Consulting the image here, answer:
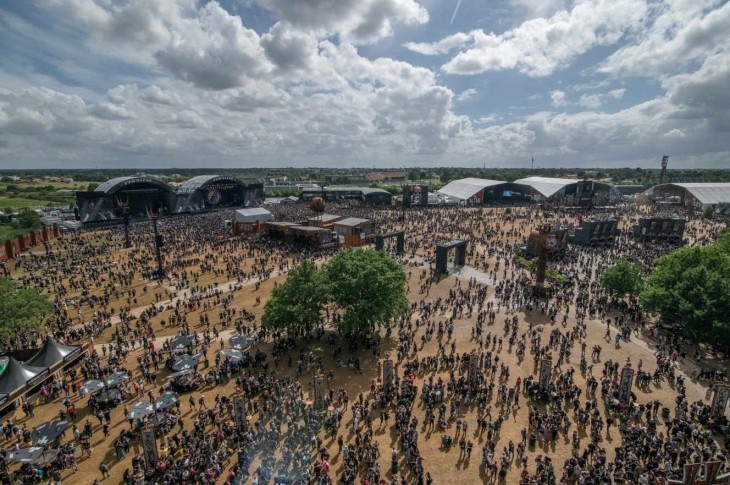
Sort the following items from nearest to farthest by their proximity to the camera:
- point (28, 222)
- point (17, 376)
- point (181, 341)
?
point (17, 376)
point (181, 341)
point (28, 222)

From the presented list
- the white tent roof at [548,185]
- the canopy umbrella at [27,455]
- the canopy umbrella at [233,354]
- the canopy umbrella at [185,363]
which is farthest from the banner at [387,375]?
the white tent roof at [548,185]

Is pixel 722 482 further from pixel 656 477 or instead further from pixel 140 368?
pixel 140 368

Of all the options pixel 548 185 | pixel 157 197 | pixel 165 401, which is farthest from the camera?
pixel 548 185

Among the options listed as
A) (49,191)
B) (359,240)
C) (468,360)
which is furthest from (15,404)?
(49,191)

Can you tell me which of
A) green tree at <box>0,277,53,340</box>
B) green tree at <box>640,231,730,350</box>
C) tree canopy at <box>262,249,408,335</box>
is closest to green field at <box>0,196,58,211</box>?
green tree at <box>0,277,53,340</box>

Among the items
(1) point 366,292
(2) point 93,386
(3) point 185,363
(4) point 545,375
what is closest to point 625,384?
(4) point 545,375

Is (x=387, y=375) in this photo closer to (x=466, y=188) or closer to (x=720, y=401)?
(x=720, y=401)

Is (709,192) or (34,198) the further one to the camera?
(34,198)
